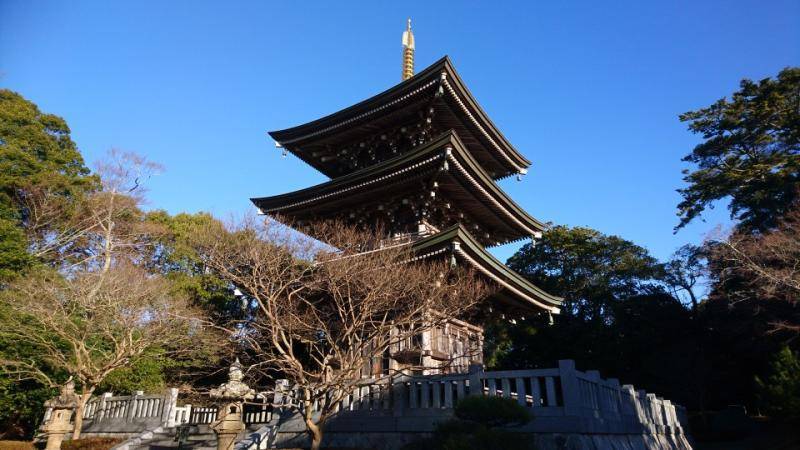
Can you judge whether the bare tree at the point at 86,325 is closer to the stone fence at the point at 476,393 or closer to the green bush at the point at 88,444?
the green bush at the point at 88,444

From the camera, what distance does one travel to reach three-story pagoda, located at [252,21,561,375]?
570 inches

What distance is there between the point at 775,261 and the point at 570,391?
20.7m

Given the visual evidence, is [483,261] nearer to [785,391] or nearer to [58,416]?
[785,391]

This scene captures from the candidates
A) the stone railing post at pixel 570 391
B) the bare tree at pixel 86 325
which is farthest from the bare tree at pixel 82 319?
the stone railing post at pixel 570 391

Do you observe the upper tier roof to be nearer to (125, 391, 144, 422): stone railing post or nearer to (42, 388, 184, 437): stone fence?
(42, 388, 184, 437): stone fence

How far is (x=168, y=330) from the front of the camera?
19.4 m

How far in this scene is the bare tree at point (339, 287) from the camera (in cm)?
1230

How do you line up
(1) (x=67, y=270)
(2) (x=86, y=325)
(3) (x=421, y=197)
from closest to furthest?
(3) (x=421, y=197), (2) (x=86, y=325), (1) (x=67, y=270)

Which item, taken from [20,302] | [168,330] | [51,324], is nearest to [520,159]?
[168,330]

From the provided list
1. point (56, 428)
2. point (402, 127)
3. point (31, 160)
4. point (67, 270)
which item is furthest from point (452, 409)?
point (31, 160)

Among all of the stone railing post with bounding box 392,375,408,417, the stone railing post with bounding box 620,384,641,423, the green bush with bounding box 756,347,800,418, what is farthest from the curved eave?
the green bush with bounding box 756,347,800,418

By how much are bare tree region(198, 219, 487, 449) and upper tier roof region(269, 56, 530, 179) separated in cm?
498

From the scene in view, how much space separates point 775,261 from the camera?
79.0 feet

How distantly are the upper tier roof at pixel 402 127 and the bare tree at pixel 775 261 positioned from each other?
11526 mm
